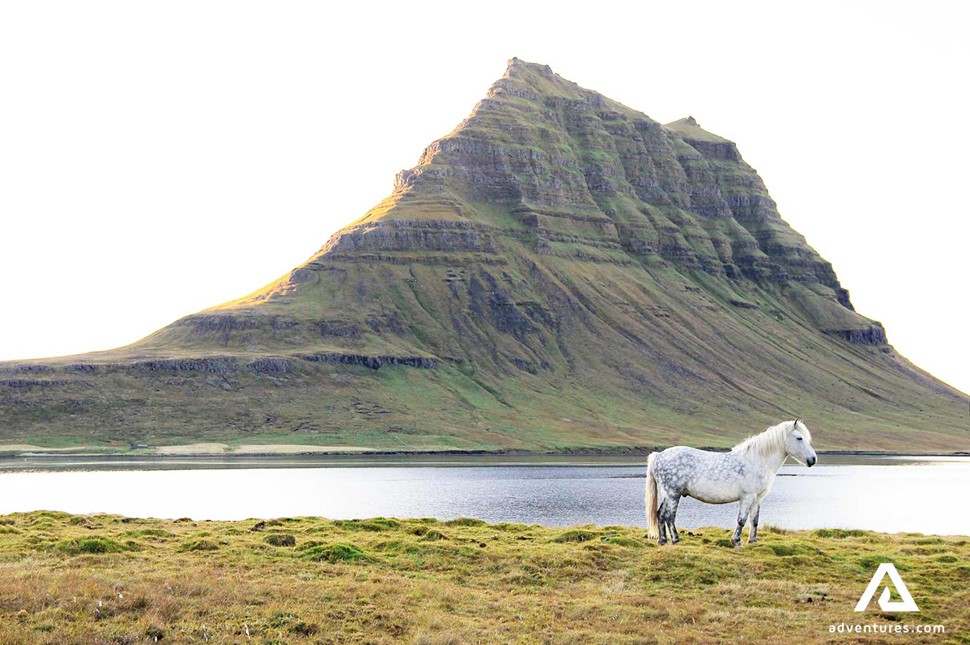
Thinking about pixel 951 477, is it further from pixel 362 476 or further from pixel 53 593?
pixel 53 593

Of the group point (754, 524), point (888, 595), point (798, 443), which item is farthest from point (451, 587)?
point (798, 443)

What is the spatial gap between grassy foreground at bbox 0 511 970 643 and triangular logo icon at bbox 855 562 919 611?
0.36 m

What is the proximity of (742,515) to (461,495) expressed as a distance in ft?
255

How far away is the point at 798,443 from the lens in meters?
34.7

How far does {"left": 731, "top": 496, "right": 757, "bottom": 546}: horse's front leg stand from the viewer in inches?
1355

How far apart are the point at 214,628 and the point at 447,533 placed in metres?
14.4

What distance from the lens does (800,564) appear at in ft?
104

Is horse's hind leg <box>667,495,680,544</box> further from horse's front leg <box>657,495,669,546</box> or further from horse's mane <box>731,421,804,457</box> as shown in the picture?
horse's mane <box>731,421,804,457</box>


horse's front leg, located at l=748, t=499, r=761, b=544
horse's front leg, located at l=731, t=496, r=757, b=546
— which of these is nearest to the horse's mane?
horse's front leg, located at l=731, t=496, r=757, b=546

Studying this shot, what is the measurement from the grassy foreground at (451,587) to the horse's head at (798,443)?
2.90 meters

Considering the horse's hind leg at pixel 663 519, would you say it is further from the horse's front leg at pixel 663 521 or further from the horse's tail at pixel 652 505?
the horse's tail at pixel 652 505

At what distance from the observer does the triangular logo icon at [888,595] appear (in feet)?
88.2

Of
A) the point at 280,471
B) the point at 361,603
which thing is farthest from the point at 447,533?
the point at 280,471

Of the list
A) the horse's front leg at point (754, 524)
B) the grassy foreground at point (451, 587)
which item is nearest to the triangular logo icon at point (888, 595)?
the grassy foreground at point (451, 587)
